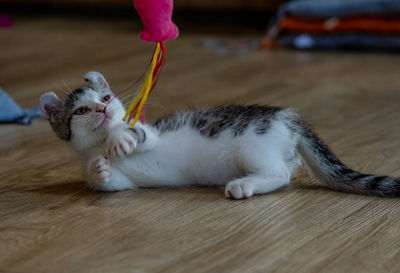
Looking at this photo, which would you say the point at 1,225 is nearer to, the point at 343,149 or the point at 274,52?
the point at 343,149

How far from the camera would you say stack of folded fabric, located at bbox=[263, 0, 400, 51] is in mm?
3461

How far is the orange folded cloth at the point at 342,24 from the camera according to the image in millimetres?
3457

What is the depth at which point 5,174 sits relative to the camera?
1.91 metres

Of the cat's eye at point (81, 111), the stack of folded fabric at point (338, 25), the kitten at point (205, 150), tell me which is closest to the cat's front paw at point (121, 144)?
the kitten at point (205, 150)

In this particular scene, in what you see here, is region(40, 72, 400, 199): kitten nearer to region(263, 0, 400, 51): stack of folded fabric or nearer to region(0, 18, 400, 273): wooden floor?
region(0, 18, 400, 273): wooden floor

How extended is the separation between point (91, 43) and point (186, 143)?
2.65m

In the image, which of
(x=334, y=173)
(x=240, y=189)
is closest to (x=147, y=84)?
(x=240, y=189)

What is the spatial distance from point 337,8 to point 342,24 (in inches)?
3.5

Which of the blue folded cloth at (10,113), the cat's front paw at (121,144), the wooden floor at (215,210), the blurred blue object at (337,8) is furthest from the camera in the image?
the blurred blue object at (337,8)

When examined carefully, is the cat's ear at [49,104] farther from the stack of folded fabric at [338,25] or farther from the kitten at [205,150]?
the stack of folded fabric at [338,25]

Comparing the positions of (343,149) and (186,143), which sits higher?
(186,143)

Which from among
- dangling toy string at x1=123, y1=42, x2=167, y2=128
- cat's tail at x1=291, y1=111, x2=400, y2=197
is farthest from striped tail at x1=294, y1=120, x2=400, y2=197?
dangling toy string at x1=123, y1=42, x2=167, y2=128

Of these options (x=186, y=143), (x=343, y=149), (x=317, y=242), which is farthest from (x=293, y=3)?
(x=317, y=242)

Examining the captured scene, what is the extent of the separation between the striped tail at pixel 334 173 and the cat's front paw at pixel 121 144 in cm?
41
